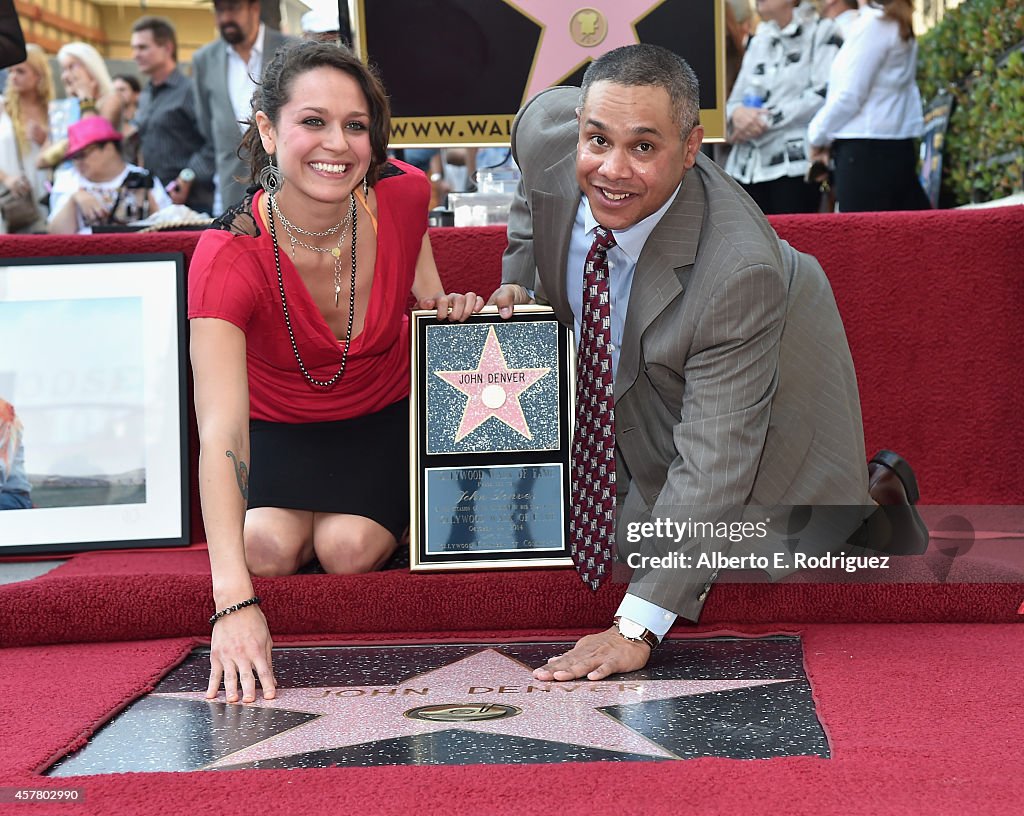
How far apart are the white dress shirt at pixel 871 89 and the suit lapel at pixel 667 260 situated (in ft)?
6.86

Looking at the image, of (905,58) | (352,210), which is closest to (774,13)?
(905,58)

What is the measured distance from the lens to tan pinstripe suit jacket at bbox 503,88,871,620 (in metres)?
2.09

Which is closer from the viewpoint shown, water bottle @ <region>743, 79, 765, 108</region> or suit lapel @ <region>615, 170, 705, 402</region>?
suit lapel @ <region>615, 170, 705, 402</region>

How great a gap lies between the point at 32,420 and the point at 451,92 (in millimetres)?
1325

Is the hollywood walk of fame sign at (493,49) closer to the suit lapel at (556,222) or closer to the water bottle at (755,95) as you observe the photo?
the suit lapel at (556,222)

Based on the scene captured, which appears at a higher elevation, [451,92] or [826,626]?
[451,92]

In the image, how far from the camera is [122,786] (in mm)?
1563

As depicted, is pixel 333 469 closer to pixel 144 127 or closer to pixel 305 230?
pixel 305 230

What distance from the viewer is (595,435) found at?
2350 millimetres

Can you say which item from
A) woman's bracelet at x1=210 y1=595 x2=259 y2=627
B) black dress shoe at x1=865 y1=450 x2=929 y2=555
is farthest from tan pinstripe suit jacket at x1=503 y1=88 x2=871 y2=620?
woman's bracelet at x1=210 y1=595 x2=259 y2=627

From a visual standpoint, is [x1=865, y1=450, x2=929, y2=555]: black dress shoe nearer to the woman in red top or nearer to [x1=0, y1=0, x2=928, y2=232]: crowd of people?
the woman in red top

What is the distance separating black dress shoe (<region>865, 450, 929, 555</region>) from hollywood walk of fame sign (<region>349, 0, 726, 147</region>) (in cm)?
98

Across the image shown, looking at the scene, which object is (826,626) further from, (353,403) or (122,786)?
(122,786)
